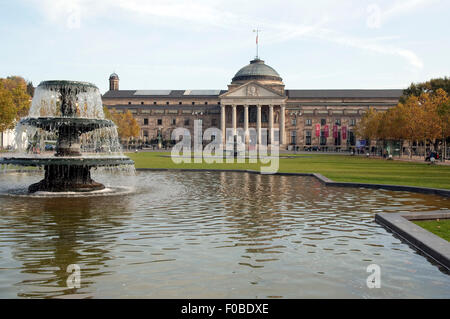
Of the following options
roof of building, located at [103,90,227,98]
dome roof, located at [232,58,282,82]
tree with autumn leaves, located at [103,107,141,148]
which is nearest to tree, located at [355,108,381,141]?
tree with autumn leaves, located at [103,107,141,148]

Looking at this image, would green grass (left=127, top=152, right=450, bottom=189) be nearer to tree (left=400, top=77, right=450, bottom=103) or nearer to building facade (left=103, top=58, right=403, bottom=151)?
tree (left=400, top=77, right=450, bottom=103)

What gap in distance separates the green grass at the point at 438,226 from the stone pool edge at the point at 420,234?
10.3 inches

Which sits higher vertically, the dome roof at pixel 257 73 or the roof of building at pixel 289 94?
the dome roof at pixel 257 73

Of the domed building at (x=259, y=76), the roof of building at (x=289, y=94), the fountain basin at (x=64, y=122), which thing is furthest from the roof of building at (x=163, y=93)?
the fountain basin at (x=64, y=122)

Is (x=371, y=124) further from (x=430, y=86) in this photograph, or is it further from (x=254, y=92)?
(x=254, y=92)

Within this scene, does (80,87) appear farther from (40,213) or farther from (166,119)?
(166,119)

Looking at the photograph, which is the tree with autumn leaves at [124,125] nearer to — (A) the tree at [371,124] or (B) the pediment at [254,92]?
(B) the pediment at [254,92]

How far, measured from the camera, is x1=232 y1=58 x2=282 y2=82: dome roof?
440 ft

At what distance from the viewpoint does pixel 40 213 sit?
14.2 m

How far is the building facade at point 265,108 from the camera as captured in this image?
403 feet

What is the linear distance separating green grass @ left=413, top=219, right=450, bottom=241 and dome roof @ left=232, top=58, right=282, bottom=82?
406 ft
